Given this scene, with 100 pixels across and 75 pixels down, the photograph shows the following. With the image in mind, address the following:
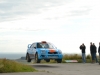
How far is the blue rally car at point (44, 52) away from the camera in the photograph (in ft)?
81.9

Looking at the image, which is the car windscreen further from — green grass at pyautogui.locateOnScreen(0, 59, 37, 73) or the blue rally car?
green grass at pyautogui.locateOnScreen(0, 59, 37, 73)

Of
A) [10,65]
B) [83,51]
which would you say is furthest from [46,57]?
[10,65]

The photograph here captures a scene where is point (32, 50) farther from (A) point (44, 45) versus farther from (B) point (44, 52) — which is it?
(B) point (44, 52)

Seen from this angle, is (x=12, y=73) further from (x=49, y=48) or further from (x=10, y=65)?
(x=49, y=48)

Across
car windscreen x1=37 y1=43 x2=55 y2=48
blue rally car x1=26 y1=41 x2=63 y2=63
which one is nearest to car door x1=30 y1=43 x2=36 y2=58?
blue rally car x1=26 y1=41 x2=63 y2=63

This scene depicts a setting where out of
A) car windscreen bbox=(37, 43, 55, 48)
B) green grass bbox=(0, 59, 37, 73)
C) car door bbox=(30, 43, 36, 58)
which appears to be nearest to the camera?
green grass bbox=(0, 59, 37, 73)

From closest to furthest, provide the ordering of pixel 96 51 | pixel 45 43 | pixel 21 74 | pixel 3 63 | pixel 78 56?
pixel 21 74 → pixel 3 63 → pixel 45 43 → pixel 96 51 → pixel 78 56

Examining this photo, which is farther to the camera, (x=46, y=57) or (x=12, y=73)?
(x=46, y=57)

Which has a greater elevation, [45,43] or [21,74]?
[45,43]

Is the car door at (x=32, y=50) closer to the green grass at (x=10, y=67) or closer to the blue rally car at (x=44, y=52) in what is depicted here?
the blue rally car at (x=44, y=52)

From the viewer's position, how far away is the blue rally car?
24953mm

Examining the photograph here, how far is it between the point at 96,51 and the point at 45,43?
510 cm

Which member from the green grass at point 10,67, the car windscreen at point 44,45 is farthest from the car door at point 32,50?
the green grass at point 10,67

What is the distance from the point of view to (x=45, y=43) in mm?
26781
